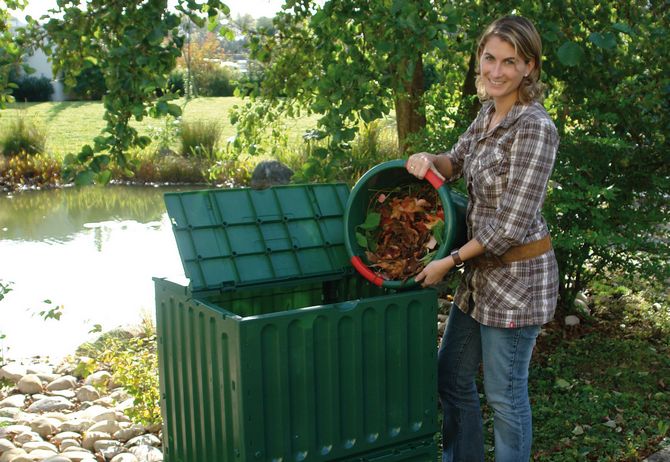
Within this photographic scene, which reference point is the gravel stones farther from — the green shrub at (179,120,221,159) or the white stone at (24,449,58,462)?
the green shrub at (179,120,221,159)

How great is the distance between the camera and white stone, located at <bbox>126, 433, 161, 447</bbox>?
418cm

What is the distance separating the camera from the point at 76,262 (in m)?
9.53

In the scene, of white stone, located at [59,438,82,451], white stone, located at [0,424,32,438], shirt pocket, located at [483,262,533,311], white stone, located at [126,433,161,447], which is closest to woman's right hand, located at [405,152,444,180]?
shirt pocket, located at [483,262,533,311]

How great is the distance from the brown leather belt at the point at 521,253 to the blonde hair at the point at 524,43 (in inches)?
18.2

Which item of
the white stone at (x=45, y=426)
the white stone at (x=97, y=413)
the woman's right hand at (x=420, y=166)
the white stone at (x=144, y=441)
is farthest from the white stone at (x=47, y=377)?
the woman's right hand at (x=420, y=166)

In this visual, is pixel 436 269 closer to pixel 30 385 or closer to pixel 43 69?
pixel 30 385

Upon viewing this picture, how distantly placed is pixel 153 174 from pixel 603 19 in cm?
1122

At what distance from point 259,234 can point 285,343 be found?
2.03 feet

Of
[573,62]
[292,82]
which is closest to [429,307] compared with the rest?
[573,62]

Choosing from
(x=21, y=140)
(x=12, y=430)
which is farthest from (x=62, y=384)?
(x=21, y=140)

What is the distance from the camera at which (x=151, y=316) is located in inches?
268

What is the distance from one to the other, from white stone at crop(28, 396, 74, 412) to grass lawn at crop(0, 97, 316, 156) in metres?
9.96

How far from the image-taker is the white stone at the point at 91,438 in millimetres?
4258

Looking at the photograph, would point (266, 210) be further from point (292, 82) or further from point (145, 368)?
point (292, 82)
